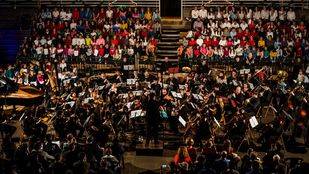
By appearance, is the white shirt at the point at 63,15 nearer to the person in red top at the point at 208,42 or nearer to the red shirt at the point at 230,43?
the person in red top at the point at 208,42

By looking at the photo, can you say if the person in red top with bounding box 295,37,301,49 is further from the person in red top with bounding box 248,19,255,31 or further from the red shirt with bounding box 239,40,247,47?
the red shirt with bounding box 239,40,247,47

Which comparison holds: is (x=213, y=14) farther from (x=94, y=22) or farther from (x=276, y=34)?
(x=94, y=22)

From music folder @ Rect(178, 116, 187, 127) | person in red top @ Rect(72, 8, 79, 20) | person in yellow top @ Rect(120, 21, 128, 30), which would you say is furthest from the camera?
person in red top @ Rect(72, 8, 79, 20)

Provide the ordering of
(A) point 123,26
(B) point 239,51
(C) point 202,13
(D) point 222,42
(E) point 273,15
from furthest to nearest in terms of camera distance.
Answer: (C) point 202,13, (E) point 273,15, (A) point 123,26, (D) point 222,42, (B) point 239,51

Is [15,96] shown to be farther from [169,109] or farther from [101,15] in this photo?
[101,15]

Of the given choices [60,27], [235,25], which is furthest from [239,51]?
[60,27]

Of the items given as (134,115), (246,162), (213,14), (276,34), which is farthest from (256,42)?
(246,162)

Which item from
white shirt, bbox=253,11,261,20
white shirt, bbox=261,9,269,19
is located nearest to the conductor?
Answer: white shirt, bbox=253,11,261,20

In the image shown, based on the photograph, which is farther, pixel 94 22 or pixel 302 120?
pixel 94 22

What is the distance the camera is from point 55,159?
14.2 metres

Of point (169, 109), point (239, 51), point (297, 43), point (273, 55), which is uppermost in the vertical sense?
point (297, 43)

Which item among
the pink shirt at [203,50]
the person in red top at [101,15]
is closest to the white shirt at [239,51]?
the pink shirt at [203,50]

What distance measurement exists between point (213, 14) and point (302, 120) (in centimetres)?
1292

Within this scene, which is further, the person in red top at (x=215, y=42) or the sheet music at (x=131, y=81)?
the person in red top at (x=215, y=42)
